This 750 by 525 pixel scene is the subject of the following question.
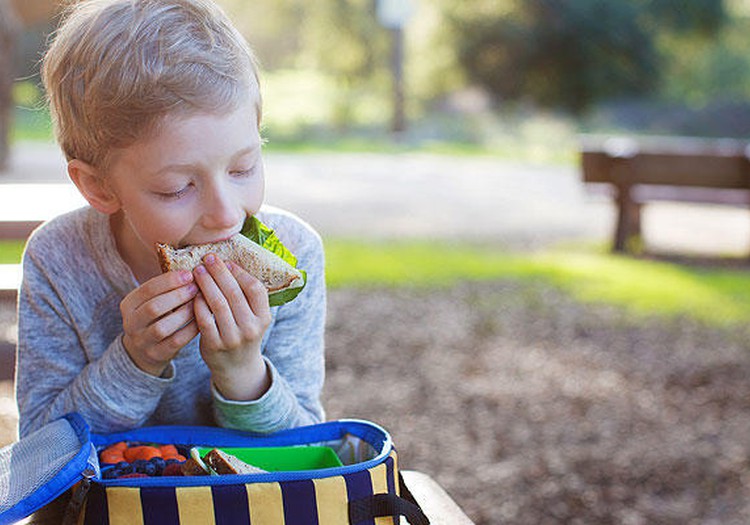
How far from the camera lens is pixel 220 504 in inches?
52.8

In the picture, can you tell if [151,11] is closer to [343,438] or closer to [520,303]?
[343,438]

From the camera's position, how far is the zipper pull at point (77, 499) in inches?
53.9

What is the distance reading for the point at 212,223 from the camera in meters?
1.60

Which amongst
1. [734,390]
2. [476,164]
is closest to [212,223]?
[734,390]

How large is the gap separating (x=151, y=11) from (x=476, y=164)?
15715 mm

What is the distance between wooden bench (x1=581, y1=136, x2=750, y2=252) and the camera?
8.73 m

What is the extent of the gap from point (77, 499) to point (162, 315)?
324mm

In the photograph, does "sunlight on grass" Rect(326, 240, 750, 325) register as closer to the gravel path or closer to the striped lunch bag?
the gravel path

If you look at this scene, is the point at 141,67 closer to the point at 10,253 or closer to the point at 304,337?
the point at 304,337

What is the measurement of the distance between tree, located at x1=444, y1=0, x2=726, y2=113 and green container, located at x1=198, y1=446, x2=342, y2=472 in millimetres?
26253

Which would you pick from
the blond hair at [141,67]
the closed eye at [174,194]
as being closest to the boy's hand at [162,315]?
the closed eye at [174,194]

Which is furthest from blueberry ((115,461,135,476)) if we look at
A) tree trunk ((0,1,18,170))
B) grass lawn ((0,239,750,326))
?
tree trunk ((0,1,18,170))

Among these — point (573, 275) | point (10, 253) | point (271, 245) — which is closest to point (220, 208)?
point (271, 245)

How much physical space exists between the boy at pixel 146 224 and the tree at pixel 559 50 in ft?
85.5
